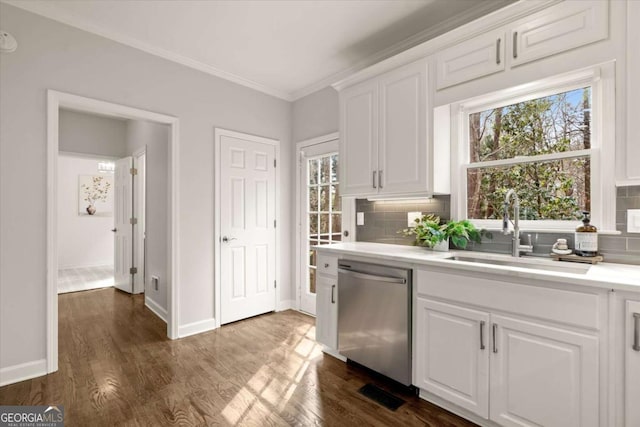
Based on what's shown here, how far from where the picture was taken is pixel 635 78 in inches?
59.9

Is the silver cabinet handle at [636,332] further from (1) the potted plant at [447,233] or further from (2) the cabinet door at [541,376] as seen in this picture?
(1) the potted plant at [447,233]

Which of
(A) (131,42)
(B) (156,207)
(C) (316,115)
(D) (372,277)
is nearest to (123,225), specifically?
(B) (156,207)

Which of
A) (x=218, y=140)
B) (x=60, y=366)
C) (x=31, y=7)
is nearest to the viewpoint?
(x=31, y=7)

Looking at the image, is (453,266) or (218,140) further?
(218,140)

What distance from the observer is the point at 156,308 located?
377 cm

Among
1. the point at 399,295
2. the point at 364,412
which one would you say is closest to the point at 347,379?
the point at 364,412

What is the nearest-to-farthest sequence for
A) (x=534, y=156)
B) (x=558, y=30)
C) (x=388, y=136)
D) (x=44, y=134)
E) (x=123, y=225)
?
(x=558, y=30), (x=534, y=156), (x=44, y=134), (x=388, y=136), (x=123, y=225)

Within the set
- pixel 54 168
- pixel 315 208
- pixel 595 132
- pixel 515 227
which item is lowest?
pixel 515 227

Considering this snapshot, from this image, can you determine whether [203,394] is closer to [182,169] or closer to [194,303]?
[194,303]

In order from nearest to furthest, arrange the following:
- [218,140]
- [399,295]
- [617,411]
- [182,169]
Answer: [617,411]
[399,295]
[182,169]
[218,140]

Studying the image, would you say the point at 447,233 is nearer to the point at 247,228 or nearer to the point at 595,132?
the point at 595,132

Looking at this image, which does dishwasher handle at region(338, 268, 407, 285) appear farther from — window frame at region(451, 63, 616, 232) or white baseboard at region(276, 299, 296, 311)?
white baseboard at region(276, 299, 296, 311)

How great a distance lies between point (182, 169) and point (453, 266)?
2613 mm

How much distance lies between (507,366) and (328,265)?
4.57 feet
